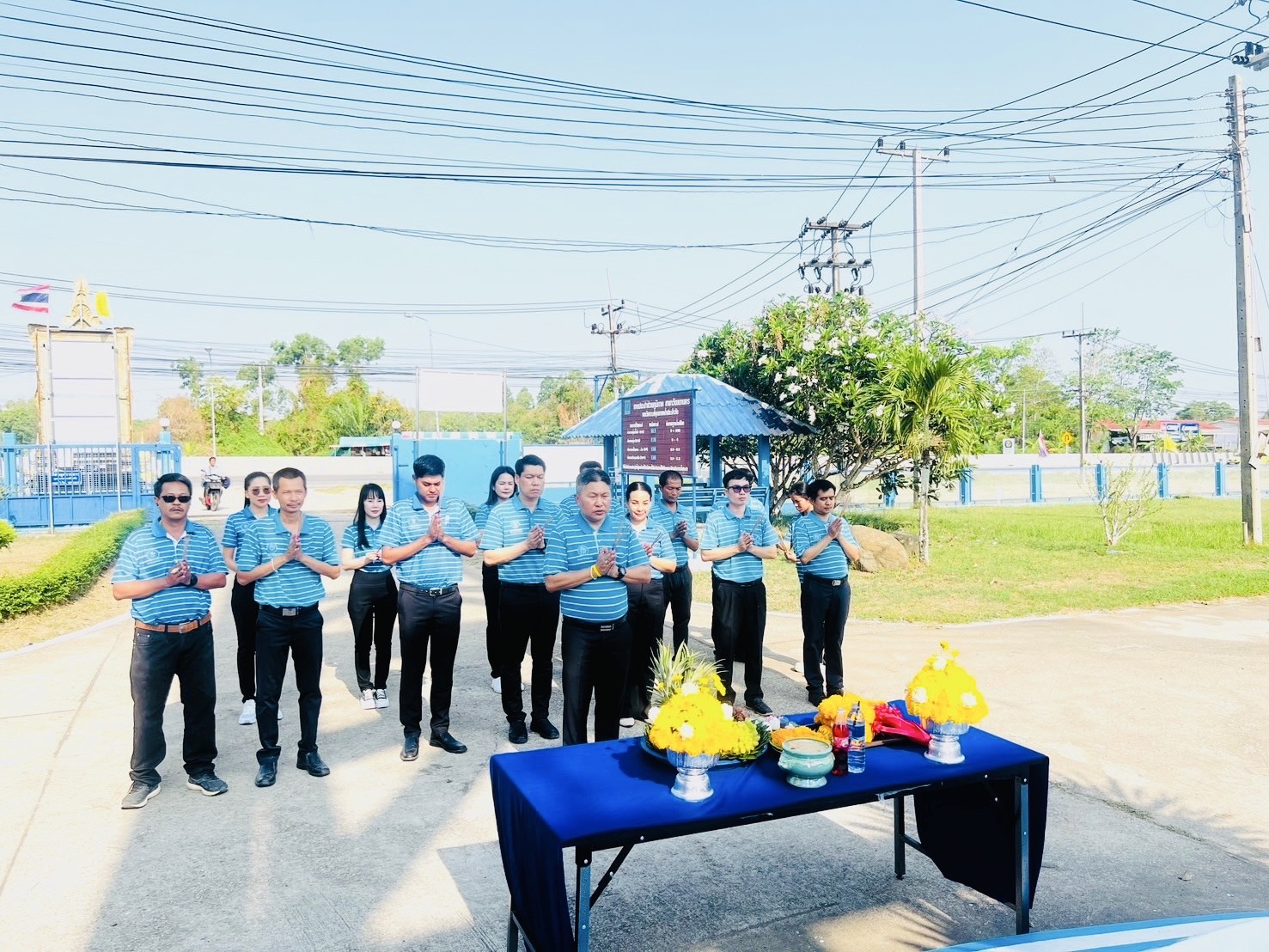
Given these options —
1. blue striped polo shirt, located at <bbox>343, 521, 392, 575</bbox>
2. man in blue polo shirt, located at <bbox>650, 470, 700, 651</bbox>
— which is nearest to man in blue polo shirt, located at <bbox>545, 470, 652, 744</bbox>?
man in blue polo shirt, located at <bbox>650, 470, 700, 651</bbox>

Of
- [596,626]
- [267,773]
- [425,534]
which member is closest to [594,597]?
[596,626]

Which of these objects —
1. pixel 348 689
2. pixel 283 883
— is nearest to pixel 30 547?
pixel 348 689

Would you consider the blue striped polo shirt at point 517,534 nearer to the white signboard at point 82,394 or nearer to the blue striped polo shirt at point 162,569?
the blue striped polo shirt at point 162,569

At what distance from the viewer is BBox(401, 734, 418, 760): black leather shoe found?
621 centimetres

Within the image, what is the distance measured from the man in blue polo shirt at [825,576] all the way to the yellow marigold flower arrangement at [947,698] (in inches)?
125

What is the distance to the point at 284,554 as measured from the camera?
5918mm

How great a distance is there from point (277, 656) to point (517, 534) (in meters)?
1.78

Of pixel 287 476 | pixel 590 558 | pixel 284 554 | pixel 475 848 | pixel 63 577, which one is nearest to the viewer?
pixel 475 848

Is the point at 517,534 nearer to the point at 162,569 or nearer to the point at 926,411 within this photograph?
the point at 162,569

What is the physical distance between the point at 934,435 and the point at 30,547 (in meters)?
17.4

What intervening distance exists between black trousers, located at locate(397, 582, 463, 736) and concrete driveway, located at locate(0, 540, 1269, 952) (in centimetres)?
32

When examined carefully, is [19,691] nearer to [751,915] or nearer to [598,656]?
[598,656]

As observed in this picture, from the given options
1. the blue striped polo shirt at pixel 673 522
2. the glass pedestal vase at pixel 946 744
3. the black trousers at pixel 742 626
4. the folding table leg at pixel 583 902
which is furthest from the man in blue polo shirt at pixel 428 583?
the glass pedestal vase at pixel 946 744

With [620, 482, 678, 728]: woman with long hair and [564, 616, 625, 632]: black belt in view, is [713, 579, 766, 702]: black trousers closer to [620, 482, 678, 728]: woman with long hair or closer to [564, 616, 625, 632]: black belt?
[620, 482, 678, 728]: woman with long hair
